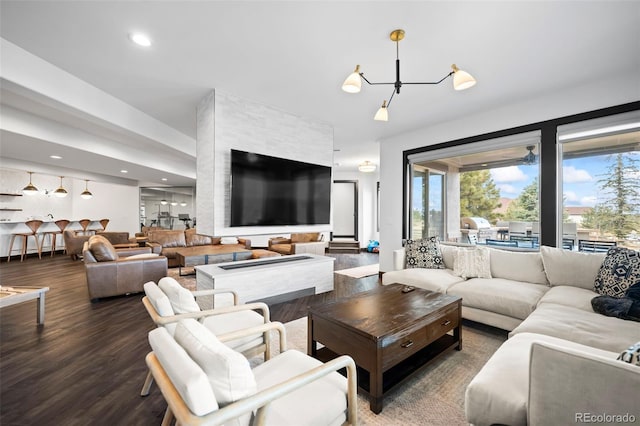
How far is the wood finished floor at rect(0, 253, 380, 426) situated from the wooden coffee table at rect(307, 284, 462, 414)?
1186 millimetres

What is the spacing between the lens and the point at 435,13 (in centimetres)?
207

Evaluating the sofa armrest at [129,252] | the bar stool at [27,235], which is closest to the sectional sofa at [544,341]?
the sofa armrest at [129,252]

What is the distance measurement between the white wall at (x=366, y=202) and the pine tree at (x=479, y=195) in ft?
16.3

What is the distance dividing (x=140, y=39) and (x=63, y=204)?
29.7ft

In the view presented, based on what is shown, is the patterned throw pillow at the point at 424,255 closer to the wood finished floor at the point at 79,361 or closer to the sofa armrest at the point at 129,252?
the wood finished floor at the point at 79,361

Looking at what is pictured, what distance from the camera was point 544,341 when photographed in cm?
170

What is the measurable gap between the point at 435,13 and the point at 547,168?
2.78 meters

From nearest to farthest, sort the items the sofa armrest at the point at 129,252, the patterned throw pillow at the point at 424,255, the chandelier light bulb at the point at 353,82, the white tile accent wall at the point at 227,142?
the chandelier light bulb at the point at 353,82, the white tile accent wall at the point at 227,142, the patterned throw pillow at the point at 424,255, the sofa armrest at the point at 129,252

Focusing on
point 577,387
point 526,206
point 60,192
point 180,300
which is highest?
point 60,192

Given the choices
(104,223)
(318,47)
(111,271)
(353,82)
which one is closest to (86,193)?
(104,223)

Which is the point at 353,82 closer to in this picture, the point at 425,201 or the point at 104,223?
the point at 425,201

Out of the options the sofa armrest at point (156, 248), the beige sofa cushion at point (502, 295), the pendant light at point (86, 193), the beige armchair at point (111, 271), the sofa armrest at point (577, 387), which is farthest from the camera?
the pendant light at point (86, 193)

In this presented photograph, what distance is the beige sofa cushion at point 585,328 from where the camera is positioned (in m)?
1.70

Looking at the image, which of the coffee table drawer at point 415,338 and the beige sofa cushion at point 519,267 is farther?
the beige sofa cushion at point 519,267
